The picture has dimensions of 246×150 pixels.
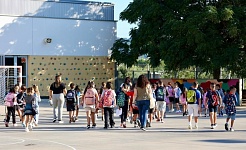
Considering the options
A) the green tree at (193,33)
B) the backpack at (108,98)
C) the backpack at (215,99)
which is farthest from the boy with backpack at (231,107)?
the green tree at (193,33)

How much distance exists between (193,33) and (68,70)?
640 inches

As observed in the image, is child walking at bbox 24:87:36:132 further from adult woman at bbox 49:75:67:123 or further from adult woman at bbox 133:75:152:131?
adult woman at bbox 133:75:152:131

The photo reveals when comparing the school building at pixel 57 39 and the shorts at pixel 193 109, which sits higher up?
the school building at pixel 57 39

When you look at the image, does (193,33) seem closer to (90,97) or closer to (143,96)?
(90,97)

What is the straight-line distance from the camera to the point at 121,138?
1833 centimetres

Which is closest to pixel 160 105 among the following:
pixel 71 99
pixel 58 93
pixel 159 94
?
pixel 159 94

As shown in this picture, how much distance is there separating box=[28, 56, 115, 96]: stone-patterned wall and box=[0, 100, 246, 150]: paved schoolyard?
27.5 meters

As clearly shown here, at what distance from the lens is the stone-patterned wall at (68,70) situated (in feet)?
168

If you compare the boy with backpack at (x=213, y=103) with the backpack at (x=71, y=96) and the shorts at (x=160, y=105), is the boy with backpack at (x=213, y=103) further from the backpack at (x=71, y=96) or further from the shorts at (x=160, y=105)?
the backpack at (x=71, y=96)

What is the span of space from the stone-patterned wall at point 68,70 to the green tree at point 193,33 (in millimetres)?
8895

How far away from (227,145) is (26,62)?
120 ft

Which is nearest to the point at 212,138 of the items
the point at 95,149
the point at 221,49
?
the point at 95,149

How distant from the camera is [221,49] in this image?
40719 mm

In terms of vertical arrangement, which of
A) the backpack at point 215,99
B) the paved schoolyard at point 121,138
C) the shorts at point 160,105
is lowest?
the paved schoolyard at point 121,138
